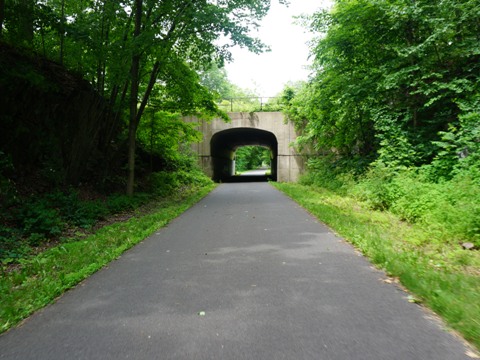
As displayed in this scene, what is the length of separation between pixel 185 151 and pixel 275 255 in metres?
20.1

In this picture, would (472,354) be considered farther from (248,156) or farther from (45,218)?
(248,156)

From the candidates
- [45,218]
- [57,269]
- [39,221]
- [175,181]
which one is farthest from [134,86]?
[57,269]

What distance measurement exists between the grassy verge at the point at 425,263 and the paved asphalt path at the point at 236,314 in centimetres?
20

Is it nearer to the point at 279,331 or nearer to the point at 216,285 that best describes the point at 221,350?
the point at 279,331

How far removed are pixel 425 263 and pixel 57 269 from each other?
18.3 feet

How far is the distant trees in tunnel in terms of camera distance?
2447 inches

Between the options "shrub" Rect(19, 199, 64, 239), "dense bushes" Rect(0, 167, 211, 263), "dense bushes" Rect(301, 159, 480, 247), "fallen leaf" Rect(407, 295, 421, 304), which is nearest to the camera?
"fallen leaf" Rect(407, 295, 421, 304)

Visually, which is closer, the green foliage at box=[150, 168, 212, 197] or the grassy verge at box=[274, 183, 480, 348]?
the grassy verge at box=[274, 183, 480, 348]

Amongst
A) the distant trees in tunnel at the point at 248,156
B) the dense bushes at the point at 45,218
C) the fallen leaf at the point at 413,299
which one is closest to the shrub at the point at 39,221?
the dense bushes at the point at 45,218

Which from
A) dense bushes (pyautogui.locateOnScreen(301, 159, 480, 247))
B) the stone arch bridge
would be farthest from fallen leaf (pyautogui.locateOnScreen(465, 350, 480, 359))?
the stone arch bridge

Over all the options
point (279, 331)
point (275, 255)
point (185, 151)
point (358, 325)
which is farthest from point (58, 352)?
point (185, 151)

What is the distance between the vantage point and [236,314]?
138 inches

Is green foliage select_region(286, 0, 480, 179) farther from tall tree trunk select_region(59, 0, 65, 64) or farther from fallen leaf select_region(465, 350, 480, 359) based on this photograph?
tall tree trunk select_region(59, 0, 65, 64)

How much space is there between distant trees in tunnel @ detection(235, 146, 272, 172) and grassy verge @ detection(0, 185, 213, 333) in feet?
170
